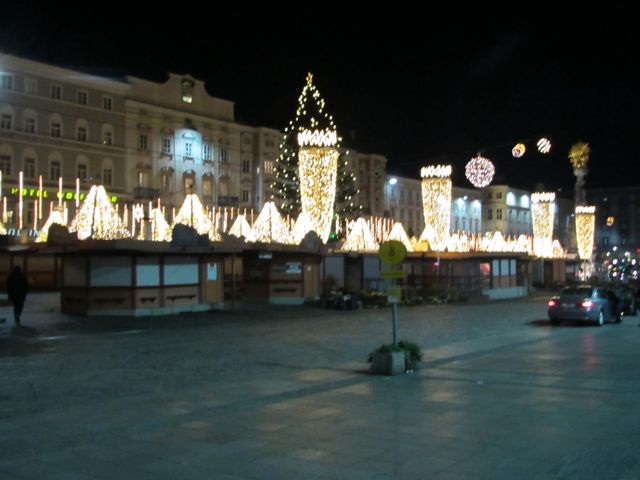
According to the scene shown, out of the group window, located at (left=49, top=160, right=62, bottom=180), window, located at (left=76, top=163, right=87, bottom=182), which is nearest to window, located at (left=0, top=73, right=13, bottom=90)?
window, located at (left=49, top=160, right=62, bottom=180)

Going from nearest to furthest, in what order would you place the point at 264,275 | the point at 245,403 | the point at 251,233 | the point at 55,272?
the point at 245,403 < the point at 264,275 < the point at 251,233 < the point at 55,272

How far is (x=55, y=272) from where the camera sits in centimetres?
4659

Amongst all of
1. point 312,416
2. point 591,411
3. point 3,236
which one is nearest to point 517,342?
point 591,411

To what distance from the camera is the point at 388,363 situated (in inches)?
543

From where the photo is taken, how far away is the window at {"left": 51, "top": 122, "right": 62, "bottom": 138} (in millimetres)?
51000

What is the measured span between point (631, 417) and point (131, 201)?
163 feet

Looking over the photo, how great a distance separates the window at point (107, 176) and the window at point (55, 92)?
6210 mm

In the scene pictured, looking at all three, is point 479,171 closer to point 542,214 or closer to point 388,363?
point 388,363

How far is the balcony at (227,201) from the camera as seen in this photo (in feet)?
207

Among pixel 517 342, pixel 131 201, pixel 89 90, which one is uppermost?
pixel 89 90

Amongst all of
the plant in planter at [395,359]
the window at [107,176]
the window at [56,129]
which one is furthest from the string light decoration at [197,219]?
the plant in planter at [395,359]

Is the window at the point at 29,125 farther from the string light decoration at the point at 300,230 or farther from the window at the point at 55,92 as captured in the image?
the string light decoration at the point at 300,230

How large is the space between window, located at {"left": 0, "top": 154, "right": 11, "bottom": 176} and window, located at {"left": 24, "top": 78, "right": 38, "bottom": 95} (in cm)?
466

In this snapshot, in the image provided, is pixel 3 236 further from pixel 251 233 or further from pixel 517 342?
pixel 251 233
